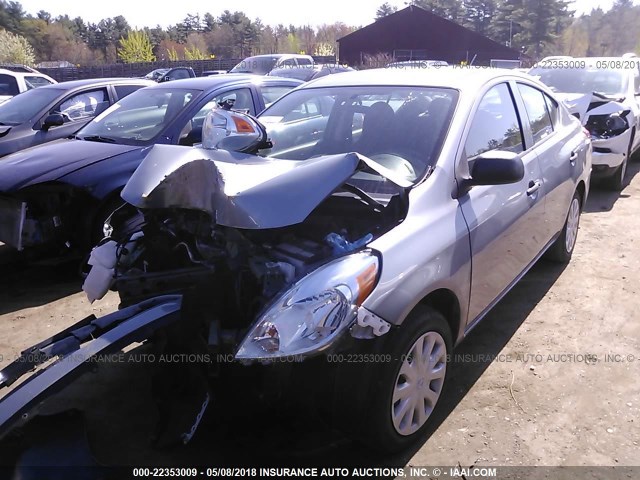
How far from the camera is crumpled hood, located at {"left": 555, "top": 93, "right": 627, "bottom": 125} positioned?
7.39 m

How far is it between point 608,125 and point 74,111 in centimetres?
734

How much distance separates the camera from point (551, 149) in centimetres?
405

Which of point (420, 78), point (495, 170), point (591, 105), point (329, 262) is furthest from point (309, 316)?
point (591, 105)

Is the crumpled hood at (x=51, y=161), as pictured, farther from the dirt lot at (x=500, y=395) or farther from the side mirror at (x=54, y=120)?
the side mirror at (x=54, y=120)

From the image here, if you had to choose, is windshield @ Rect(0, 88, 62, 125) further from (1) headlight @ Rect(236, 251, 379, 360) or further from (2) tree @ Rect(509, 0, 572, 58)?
(2) tree @ Rect(509, 0, 572, 58)

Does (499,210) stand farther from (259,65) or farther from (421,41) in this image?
(421,41)

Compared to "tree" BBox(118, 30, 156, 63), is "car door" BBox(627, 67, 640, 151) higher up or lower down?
lower down

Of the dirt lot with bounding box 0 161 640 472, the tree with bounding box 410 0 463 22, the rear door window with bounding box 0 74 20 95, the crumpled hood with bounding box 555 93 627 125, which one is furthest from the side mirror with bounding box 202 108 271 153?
the tree with bounding box 410 0 463 22

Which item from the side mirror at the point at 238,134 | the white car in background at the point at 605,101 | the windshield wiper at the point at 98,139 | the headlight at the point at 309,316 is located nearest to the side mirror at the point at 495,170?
the headlight at the point at 309,316

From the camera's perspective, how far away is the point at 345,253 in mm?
2330

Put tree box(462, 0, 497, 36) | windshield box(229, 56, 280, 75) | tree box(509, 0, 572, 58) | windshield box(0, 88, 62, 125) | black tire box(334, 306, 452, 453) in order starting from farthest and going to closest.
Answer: tree box(462, 0, 497, 36) → tree box(509, 0, 572, 58) → windshield box(229, 56, 280, 75) → windshield box(0, 88, 62, 125) → black tire box(334, 306, 452, 453)

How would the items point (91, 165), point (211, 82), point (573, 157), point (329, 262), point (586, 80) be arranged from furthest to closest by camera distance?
1. point (586, 80)
2. point (211, 82)
3. point (91, 165)
4. point (573, 157)
5. point (329, 262)

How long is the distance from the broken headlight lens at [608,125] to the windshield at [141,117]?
5.50m

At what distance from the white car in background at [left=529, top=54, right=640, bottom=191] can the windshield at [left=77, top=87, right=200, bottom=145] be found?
14.2 ft
